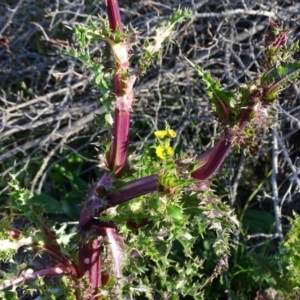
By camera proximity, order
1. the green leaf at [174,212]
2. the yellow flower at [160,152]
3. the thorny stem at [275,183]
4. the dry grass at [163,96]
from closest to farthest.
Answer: the green leaf at [174,212], the yellow flower at [160,152], the thorny stem at [275,183], the dry grass at [163,96]

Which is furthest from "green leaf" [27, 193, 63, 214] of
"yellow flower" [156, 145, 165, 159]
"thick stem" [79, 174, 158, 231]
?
"yellow flower" [156, 145, 165, 159]

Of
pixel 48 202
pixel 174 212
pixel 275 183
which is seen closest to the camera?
pixel 174 212

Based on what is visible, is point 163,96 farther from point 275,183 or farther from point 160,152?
point 160,152

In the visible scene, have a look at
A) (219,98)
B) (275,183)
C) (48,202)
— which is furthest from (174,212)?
(48,202)

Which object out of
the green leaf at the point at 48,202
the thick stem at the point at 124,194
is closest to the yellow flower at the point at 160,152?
the thick stem at the point at 124,194

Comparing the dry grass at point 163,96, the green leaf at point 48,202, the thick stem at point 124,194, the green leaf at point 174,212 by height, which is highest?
the dry grass at point 163,96

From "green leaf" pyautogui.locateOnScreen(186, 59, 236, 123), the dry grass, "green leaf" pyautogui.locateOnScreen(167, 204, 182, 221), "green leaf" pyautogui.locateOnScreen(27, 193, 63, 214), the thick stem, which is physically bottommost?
"green leaf" pyautogui.locateOnScreen(167, 204, 182, 221)

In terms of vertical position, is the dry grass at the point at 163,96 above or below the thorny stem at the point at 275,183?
above

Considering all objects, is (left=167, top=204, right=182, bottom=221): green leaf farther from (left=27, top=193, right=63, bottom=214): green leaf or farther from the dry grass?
(left=27, top=193, right=63, bottom=214): green leaf

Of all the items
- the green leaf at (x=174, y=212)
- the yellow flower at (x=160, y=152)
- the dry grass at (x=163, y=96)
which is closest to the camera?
the green leaf at (x=174, y=212)

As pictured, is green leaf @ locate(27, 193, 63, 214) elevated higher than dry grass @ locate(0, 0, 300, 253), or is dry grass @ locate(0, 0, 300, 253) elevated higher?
dry grass @ locate(0, 0, 300, 253)

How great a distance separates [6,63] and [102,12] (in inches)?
29.7

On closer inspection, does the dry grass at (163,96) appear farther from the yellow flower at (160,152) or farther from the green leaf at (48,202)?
the yellow flower at (160,152)

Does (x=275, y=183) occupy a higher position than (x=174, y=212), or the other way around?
(x=275, y=183)
